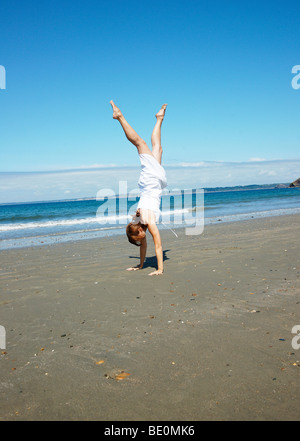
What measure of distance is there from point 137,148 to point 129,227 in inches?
68.5

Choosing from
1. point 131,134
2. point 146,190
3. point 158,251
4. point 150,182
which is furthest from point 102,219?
point 158,251

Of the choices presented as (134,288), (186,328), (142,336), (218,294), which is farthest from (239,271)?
(142,336)

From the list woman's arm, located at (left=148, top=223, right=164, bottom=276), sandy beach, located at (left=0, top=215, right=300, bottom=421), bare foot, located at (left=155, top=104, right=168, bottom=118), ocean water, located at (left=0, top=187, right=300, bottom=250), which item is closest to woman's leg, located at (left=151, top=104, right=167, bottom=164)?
bare foot, located at (left=155, top=104, right=168, bottom=118)

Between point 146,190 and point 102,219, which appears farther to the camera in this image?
point 102,219

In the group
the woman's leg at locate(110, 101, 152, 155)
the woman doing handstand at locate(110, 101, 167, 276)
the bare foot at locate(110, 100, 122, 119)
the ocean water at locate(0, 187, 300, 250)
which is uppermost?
the bare foot at locate(110, 100, 122, 119)

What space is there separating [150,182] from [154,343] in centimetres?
412

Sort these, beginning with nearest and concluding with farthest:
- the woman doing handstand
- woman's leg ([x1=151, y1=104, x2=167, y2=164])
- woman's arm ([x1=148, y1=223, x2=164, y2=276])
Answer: woman's arm ([x1=148, y1=223, x2=164, y2=276]) < the woman doing handstand < woman's leg ([x1=151, y1=104, x2=167, y2=164])

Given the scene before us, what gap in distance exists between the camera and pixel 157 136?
24.8ft

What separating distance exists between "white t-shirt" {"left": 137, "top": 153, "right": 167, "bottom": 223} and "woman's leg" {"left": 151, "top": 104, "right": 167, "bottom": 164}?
0.26 m

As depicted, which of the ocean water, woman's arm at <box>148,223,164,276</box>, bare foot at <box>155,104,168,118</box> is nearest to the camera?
woman's arm at <box>148,223,164,276</box>

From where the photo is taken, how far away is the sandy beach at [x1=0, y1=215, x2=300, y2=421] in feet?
8.92

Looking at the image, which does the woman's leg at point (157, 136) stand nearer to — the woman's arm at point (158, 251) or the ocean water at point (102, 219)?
the woman's arm at point (158, 251)

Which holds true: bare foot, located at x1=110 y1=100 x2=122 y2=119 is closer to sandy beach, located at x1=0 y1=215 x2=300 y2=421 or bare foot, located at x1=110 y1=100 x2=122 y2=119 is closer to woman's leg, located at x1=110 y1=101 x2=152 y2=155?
woman's leg, located at x1=110 y1=101 x2=152 y2=155

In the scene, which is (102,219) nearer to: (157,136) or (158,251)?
(157,136)
